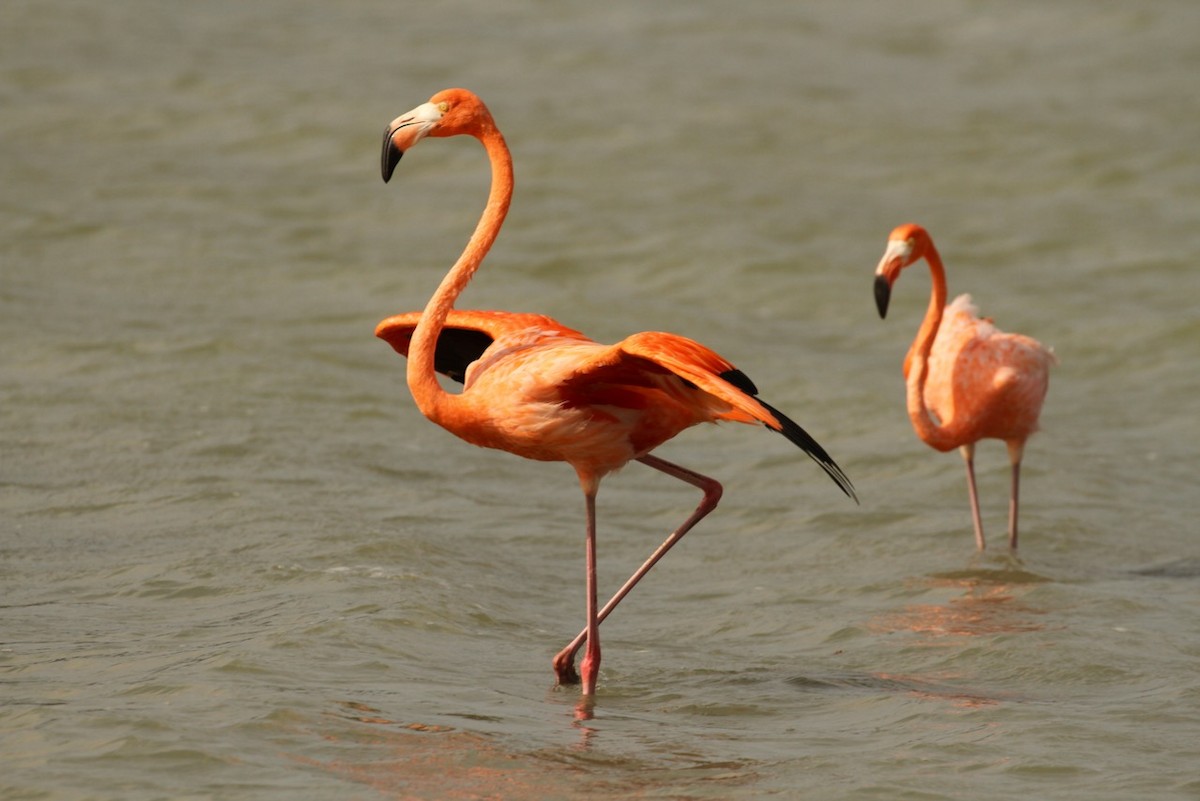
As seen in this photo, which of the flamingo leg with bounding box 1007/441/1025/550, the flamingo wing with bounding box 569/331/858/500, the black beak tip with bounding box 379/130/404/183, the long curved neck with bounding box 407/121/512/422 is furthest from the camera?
the flamingo leg with bounding box 1007/441/1025/550

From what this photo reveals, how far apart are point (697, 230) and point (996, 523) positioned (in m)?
5.40

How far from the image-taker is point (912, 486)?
9250 mm

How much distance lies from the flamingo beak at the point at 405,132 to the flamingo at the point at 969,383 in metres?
2.73

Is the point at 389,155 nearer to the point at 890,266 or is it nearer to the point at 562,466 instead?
the point at 890,266

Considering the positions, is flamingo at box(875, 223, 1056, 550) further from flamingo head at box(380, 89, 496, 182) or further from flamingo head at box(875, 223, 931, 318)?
flamingo head at box(380, 89, 496, 182)

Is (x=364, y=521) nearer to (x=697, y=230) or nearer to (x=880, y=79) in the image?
(x=697, y=230)

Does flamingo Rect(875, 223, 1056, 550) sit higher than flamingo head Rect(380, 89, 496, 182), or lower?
lower

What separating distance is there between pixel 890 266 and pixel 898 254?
0.39 ft

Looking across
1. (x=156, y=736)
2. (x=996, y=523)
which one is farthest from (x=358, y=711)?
(x=996, y=523)

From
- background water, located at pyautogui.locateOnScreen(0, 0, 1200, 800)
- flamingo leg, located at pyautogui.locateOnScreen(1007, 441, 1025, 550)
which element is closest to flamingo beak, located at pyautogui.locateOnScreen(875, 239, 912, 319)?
flamingo leg, located at pyautogui.locateOnScreen(1007, 441, 1025, 550)

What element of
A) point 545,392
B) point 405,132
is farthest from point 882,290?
point 405,132

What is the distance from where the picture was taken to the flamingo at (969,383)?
7.98 metres

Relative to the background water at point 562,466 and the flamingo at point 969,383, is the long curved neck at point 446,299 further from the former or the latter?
the flamingo at point 969,383

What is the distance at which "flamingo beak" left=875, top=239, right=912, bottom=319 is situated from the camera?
24.6 ft
